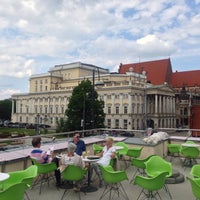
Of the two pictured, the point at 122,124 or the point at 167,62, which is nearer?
the point at 122,124

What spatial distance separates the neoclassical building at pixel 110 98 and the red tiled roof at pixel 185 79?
12.5 m

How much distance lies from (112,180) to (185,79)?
330ft

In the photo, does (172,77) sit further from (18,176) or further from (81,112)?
(18,176)

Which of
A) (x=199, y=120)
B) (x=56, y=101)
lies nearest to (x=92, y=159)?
(x=199, y=120)

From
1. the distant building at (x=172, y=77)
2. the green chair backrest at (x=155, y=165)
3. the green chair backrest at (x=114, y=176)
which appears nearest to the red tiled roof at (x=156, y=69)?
the distant building at (x=172, y=77)

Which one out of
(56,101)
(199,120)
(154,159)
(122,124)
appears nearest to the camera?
(154,159)

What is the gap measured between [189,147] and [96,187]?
4.99m

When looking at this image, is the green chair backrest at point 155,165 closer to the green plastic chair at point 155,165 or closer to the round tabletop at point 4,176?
the green plastic chair at point 155,165

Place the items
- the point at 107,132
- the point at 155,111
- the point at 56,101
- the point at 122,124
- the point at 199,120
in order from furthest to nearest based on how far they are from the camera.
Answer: the point at 56,101 < the point at 155,111 < the point at 122,124 < the point at 199,120 < the point at 107,132

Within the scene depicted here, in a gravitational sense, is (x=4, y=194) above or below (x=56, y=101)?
below

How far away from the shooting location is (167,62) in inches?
3900

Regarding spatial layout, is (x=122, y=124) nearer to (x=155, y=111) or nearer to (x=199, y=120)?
(x=155, y=111)

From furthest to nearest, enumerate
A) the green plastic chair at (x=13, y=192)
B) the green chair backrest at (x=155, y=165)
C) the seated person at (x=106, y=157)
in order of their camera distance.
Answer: the seated person at (x=106, y=157) < the green chair backrest at (x=155, y=165) < the green plastic chair at (x=13, y=192)

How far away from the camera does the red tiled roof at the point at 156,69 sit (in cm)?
9762
